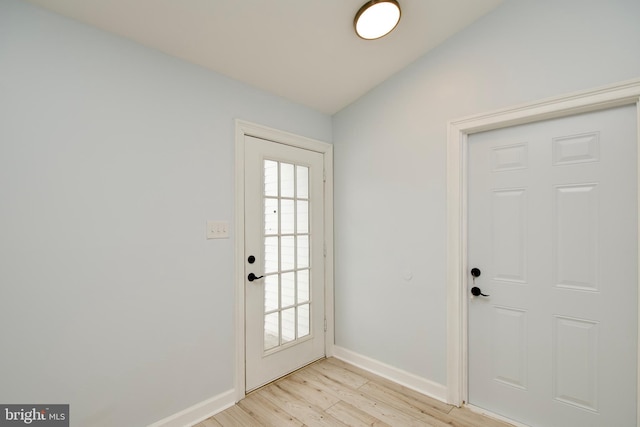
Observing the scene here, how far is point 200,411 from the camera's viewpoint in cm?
194

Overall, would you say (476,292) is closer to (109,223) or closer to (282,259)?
(282,259)

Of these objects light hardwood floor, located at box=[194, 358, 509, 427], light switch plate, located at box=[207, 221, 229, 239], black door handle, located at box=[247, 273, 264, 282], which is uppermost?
light switch plate, located at box=[207, 221, 229, 239]

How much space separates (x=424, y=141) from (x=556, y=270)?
3.89 feet

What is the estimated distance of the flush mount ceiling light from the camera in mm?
1683

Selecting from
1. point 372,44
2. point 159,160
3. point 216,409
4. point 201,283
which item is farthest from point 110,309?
point 372,44

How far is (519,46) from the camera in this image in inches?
72.7

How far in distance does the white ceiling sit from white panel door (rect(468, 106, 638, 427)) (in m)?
0.85

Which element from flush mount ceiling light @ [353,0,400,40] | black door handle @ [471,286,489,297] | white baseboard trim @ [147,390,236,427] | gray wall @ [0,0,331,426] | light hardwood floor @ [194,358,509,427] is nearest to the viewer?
gray wall @ [0,0,331,426]

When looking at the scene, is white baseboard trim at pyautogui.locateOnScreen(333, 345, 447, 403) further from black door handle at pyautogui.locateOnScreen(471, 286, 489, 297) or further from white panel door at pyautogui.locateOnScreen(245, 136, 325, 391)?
black door handle at pyautogui.locateOnScreen(471, 286, 489, 297)

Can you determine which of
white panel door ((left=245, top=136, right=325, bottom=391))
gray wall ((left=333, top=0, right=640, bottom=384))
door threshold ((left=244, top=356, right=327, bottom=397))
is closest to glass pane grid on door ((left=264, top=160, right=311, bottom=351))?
white panel door ((left=245, top=136, right=325, bottom=391))

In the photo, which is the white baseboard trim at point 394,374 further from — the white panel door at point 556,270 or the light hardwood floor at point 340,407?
the white panel door at point 556,270

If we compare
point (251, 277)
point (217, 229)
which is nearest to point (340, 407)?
point (251, 277)

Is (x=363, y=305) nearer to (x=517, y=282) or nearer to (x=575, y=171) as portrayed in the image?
(x=517, y=282)

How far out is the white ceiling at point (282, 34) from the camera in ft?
5.16
